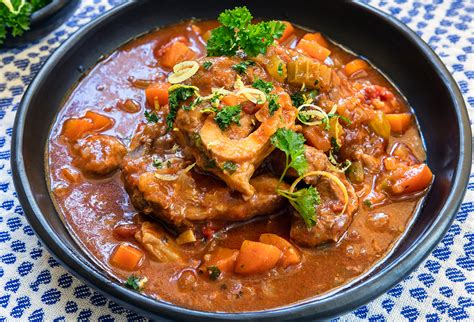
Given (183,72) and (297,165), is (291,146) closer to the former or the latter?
(297,165)

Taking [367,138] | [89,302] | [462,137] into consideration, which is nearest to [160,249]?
[89,302]

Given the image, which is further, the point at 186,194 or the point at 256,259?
the point at 186,194

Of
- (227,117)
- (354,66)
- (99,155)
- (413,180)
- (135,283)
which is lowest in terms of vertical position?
(135,283)

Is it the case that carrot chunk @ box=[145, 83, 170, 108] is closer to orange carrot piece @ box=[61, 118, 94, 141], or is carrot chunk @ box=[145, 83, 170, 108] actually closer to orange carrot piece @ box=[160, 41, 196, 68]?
orange carrot piece @ box=[160, 41, 196, 68]

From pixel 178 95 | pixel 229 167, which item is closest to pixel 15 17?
pixel 178 95

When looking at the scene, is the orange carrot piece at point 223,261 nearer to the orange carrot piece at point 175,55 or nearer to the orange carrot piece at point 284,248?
the orange carrot piece at point 284,248

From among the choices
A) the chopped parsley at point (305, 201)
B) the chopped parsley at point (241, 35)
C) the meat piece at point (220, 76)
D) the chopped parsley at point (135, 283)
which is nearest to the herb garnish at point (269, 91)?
the meat piece at point (220, 76)

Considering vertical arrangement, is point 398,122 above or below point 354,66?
below
